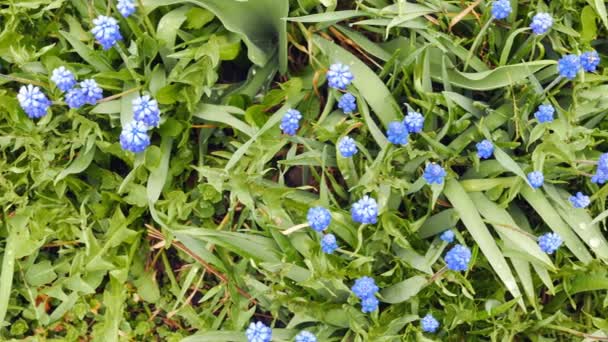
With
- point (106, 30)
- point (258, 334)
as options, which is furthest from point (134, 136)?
point (258, 334)

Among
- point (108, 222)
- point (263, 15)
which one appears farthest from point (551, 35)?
point (108, 222)

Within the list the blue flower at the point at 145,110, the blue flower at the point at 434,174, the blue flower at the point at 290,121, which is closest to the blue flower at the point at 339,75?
the blue flower at the point at 290,121

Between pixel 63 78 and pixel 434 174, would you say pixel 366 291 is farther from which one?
pixel 63 78

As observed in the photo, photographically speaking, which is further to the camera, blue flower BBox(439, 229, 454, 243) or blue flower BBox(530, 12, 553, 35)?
blue flower BBox(439, 229, 454, 243)

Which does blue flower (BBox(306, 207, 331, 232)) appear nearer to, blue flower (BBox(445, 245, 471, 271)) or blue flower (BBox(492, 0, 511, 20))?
blue flower (BBox(445, 245, 471, 271))

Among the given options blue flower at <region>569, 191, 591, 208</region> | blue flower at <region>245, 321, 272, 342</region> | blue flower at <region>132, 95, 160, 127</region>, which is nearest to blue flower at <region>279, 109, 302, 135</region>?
blue flower at <region>132, 95, 160, 127</region>
